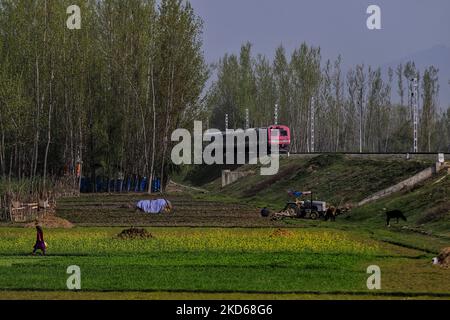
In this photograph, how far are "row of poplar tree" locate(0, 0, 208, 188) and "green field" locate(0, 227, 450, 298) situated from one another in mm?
29576

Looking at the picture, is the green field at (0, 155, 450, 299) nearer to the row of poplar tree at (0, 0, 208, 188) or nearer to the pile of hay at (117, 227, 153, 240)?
the pile of hay at (117, 227, 153, 240)

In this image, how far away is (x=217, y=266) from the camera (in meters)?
22.9

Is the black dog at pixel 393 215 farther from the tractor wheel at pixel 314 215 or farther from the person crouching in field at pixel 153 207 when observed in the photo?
the person crouching in field at pixel 153 207

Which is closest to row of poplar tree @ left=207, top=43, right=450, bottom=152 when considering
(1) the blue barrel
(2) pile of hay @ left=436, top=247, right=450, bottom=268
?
(1) the blue barrel

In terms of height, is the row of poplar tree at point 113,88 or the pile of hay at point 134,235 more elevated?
the row of poplar tree at point 113,88

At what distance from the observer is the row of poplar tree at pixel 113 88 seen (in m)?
60.6

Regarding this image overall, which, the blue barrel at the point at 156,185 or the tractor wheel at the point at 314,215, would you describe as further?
the blue barrel at the point at 156,185

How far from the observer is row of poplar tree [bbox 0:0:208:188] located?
199 feet

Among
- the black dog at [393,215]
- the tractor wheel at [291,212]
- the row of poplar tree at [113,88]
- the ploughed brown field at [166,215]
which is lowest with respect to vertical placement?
the ploughed brown field at [166,215]

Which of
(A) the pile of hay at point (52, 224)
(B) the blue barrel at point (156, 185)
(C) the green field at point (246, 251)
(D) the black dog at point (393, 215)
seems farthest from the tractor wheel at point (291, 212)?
(B) the blue barrel at point (156, 185)

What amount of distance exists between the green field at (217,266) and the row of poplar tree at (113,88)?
1164 inches

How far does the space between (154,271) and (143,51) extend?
1786 inches

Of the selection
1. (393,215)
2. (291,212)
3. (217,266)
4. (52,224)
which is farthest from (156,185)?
(217,266)
